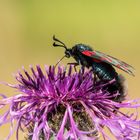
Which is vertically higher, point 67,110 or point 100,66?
point 100,66

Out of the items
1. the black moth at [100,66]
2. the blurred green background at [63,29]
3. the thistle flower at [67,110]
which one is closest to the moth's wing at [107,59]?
the black moth at [100,66]

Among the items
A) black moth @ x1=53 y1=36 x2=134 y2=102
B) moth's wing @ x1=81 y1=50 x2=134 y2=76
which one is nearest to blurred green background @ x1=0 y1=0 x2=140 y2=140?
black moth @ x1=53 y1=36 x2=134 y2=102

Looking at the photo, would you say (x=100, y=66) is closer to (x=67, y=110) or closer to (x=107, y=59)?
(x=107, y=59)

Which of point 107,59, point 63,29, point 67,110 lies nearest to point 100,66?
point 107,59

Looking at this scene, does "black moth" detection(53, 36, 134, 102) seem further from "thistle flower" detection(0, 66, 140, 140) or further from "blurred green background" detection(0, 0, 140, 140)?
"blurred green background" detection(0, 0, 140, 140)

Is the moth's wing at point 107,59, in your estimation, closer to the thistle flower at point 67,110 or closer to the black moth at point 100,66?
the black moth at point 100,66

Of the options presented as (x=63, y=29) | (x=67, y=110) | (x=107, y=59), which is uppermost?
(x=63, y=29)
